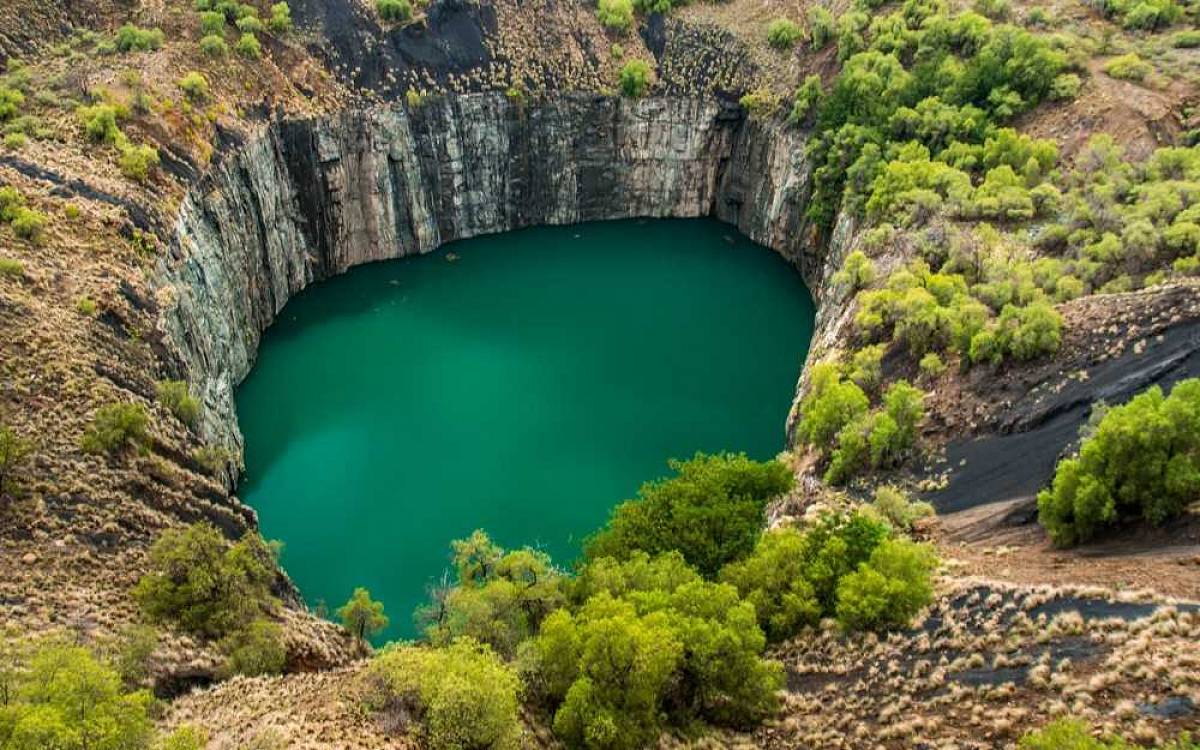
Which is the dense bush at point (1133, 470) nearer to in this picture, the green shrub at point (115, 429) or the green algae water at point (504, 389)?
the green algae water at point (504, 389)

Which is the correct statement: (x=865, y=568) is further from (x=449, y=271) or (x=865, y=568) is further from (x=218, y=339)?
(x=449, y=271)

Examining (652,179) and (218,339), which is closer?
(218,339)

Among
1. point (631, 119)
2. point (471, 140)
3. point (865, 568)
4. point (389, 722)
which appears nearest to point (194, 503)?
point (389, 722)

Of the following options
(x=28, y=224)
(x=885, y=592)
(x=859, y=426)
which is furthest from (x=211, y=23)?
(x=885, y=592)

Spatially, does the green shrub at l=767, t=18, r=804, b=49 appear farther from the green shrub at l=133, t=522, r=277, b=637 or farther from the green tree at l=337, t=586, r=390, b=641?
the green shrub at l=133, t=522, r=277, b=637

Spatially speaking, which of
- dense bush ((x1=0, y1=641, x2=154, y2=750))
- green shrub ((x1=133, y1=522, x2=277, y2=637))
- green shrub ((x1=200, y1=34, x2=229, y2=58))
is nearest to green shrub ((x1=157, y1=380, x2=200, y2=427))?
green shrub ((x1=133, y1=522, x2=277, y2=637))
